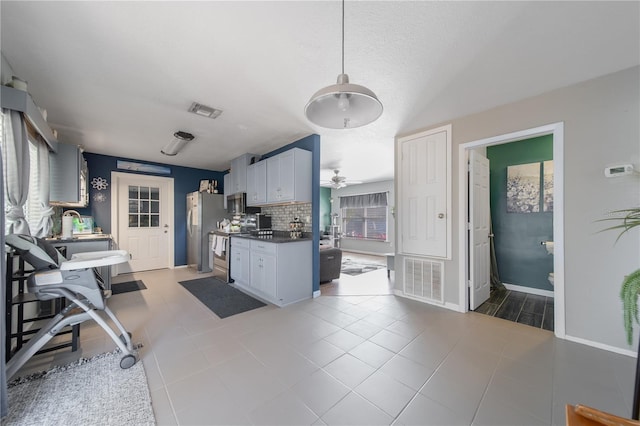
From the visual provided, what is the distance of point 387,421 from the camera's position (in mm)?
1400

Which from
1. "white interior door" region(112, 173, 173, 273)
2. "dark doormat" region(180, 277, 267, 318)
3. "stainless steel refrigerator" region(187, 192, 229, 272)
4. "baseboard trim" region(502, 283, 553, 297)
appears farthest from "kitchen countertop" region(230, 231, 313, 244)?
"baseboard trim" region(502, 283, 553, 297)

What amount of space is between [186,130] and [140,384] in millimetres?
3183

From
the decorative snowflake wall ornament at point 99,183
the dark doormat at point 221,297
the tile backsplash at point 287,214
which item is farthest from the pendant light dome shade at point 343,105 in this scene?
the decorative snowflake wall ornament at point 99,183

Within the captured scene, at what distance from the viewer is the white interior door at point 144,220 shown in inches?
205

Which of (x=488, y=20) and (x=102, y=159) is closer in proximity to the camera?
(x=488, y=20)

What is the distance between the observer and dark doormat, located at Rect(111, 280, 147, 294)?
12.8 feet

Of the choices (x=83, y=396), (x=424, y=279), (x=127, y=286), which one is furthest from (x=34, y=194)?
(x=424, y=279)

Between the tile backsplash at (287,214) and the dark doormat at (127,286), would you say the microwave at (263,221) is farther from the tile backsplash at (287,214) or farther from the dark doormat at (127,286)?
the dark doormat at (127,286)

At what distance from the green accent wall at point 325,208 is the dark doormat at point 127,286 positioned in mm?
5957

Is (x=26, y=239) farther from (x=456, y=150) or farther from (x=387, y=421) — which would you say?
(x=456, y=150)

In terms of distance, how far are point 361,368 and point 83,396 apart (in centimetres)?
193

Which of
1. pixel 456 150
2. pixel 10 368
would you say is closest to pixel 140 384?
pixel 10 368

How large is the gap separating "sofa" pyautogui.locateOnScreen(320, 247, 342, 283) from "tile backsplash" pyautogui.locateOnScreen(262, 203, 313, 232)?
2.66 ft

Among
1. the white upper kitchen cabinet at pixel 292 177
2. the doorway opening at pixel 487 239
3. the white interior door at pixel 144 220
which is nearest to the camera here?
the doorway opening at pixel 487 239
